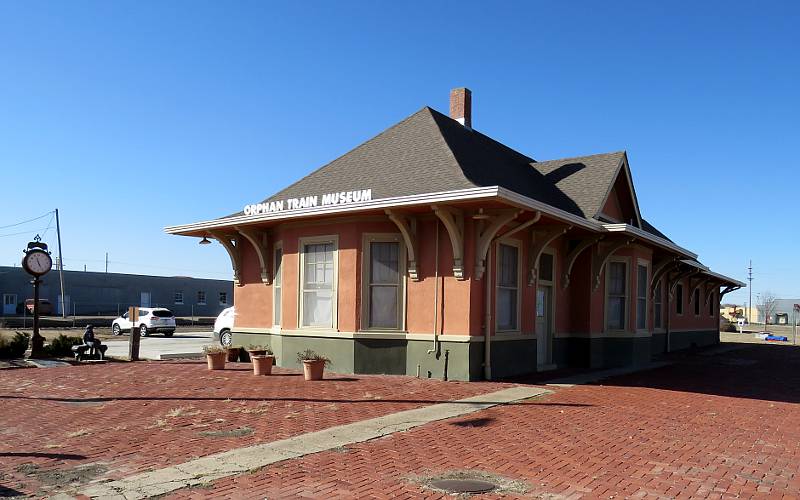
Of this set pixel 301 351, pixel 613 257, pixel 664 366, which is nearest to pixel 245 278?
pixel 301 351

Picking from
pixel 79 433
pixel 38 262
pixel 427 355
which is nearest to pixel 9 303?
pixel 38 262

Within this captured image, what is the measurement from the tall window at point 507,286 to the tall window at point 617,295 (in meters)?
4.55

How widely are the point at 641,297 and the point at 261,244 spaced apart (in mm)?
11081

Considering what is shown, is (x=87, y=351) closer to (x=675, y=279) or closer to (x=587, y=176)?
(x=587, y=176)

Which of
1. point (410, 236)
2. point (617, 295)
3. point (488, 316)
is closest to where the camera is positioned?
point (488, 316)

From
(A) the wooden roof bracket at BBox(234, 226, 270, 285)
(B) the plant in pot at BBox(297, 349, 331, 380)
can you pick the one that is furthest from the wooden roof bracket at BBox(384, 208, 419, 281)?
(A) the wooden roof bracket at BBox(234, 226, 270, 285)

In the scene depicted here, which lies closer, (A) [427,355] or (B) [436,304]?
(B) [436,304]

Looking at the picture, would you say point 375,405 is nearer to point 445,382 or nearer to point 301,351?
point 445,382

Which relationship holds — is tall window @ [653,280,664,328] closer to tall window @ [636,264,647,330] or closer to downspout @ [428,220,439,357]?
tall window @ [636,264,647,330]

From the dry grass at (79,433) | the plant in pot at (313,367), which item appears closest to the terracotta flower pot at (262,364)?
the plant in pot at (313,367)

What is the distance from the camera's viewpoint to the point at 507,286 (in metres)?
14.9

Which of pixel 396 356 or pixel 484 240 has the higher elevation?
pixel 484 240

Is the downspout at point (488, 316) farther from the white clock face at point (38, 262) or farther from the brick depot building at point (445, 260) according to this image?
the white clock face at point (38, 262)

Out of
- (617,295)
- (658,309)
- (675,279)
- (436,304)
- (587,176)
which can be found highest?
(587,176)
